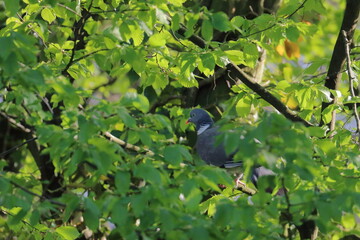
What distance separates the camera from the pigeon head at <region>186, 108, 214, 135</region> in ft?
20.9

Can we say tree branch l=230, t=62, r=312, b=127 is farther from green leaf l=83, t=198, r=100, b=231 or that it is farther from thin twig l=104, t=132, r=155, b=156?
green leaf l=83, t=198, r=100, b=231

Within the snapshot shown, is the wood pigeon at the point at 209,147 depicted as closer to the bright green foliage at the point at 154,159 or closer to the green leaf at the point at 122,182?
the bright green foliage at the point at 154,159

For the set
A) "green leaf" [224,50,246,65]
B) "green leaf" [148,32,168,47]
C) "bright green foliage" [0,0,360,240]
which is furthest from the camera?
"green leaf" [224,50,246,65]

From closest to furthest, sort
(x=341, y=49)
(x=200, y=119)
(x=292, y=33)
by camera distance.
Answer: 1. (x=292, y=33)
2. (x=341, y=49)
3. (x=200, y=119)

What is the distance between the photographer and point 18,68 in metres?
3.82

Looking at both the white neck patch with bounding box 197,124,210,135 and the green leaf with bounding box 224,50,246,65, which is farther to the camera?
the white neck patch with bounding box 197,124,210,135

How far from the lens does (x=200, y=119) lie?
643 cm

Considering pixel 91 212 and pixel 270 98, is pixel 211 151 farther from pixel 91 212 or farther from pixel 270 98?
pixel 91 212

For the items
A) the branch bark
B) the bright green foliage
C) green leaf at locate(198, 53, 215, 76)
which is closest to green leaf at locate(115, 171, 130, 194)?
the bright green foliage

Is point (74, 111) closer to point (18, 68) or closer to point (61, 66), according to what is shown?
point (18, 68)

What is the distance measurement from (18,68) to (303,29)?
2606mm

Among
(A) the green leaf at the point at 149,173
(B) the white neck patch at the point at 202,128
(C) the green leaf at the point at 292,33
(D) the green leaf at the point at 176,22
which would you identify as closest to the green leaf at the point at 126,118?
(A) the green leaf at the point at 149,173

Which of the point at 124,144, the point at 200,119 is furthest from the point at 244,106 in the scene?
the point at 124,144

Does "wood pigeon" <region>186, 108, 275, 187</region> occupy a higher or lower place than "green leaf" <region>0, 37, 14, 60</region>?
lower
